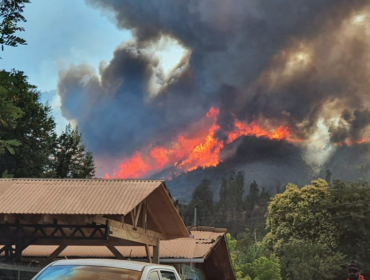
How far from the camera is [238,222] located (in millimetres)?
155250

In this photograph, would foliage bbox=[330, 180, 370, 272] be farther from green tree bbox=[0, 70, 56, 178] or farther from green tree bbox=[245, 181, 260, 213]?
green tree bbox=[245, 181, 260, 213]

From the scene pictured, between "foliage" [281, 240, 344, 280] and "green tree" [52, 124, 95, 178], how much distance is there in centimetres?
2281

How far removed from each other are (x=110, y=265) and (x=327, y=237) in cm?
6043

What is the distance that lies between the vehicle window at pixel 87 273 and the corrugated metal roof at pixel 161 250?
54.5 ft

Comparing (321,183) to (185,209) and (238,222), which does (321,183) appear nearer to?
(238,222)

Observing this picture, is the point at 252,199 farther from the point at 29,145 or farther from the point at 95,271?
the point at 95,271

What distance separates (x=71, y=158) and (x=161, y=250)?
25066 mm

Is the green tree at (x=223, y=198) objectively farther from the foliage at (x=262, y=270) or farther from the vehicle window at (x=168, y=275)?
the vehicle window at (x=168, y=275)

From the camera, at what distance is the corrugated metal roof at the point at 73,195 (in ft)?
53.7

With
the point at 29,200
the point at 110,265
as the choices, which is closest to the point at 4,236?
the point at 29,200

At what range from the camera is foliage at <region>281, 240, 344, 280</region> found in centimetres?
5341

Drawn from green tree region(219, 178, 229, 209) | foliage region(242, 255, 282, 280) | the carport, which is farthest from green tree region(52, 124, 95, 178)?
green tree region(219, 178, 229, 209)

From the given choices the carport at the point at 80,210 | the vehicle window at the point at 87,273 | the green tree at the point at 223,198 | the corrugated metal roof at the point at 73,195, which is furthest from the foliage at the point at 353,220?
the green tree at the point at 223,198

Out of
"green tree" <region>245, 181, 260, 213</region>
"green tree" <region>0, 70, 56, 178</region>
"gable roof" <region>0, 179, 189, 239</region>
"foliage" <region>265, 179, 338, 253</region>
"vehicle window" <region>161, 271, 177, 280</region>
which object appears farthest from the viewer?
"green tree" <region>245, 181, 260, 213</region>
